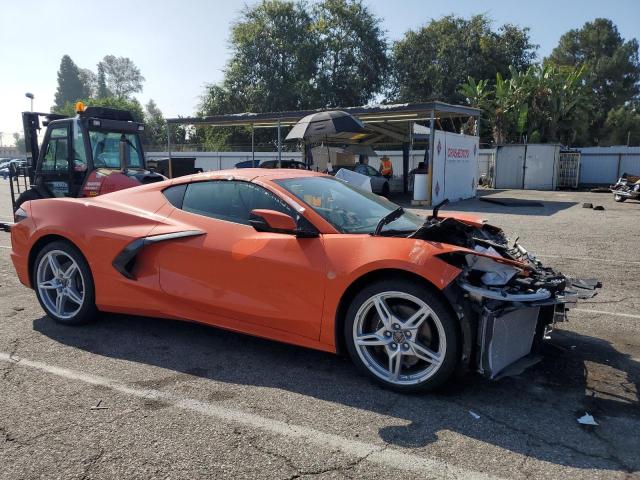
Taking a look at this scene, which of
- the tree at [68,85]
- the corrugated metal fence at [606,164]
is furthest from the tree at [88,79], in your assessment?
the corrugated metal fence at [606,164]

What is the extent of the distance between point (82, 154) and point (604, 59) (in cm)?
5681

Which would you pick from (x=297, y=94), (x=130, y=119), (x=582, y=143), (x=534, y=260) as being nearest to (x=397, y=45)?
(x=297, y=94)

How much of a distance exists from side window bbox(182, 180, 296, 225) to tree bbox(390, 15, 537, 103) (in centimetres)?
3698

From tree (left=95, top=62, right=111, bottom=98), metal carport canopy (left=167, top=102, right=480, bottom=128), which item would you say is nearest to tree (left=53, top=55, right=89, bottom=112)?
tree (left=95, top=62, right=111, bottom=98)

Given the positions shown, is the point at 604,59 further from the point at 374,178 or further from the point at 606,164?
the point at 374,178

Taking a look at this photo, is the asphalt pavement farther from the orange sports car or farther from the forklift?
the forklift

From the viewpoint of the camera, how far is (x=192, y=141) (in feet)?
152

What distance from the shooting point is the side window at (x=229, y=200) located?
3895mm

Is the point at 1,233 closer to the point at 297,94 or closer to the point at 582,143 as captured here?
the point at 297,94

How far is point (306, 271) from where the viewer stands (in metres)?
3.46

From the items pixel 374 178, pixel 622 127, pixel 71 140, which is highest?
pixel 622 127

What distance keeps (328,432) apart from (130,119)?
913 cm

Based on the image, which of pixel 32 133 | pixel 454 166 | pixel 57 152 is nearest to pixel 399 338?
pixel 57 152

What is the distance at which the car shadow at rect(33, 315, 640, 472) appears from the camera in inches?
109
